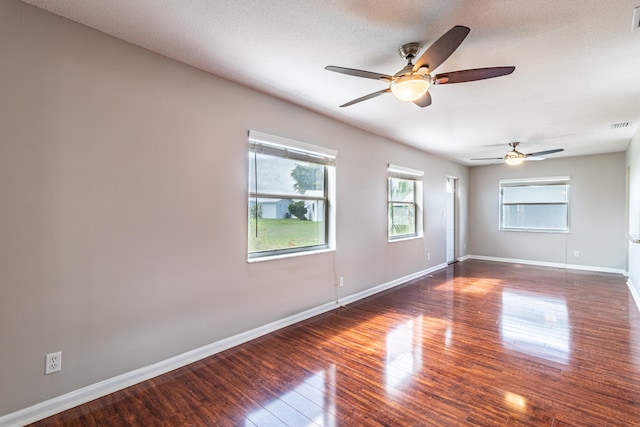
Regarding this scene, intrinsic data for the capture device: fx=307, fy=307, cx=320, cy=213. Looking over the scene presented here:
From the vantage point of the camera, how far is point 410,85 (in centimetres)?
216

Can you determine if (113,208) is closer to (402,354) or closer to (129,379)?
(129,379)

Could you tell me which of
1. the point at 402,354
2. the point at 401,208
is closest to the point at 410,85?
the point at 402,354

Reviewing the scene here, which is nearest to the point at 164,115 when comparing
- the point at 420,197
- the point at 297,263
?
the point at 297,263

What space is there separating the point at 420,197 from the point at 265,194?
383cm

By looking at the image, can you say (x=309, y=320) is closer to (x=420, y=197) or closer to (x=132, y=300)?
(x=132, y=300)

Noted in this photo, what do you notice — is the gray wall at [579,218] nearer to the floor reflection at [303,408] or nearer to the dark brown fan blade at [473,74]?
the dark brown fan blade at [473,74]

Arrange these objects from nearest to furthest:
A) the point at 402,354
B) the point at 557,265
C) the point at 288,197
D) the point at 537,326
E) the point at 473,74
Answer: the point at 473,74 < the point at 402,354 < the point at 537,326 < the point at 288,197 < the point at 557,265

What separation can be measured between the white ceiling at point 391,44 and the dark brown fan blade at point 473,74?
0.93 ft

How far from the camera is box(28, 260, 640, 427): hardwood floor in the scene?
193 cm

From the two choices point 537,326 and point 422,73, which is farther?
point 537,326

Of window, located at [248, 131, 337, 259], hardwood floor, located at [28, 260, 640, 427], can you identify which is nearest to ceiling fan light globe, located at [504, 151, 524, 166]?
hardwood floor, located at [28, 260, 640, 427]

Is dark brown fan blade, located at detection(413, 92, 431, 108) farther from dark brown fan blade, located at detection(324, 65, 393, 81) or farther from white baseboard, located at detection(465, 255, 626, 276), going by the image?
white baseboard, located at detection(465, 255, 626, 276)

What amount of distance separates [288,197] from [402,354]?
196cm

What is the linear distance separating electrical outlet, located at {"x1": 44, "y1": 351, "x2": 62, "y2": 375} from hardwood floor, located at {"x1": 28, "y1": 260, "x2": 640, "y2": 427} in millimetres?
282
